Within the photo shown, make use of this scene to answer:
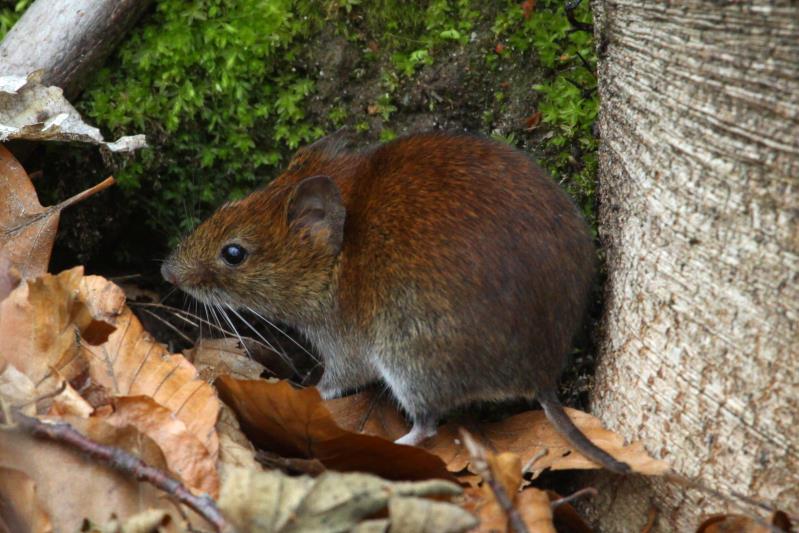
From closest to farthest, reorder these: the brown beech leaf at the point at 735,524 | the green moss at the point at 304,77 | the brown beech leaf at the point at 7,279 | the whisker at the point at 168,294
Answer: the brown beech leaf at the point at 735,524 < the brown beech leaf at the point at 7,279 < the green moss at the point at 304,77 < the whisker at the point at 168,294

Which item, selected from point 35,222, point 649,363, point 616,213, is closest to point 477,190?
point 616,213

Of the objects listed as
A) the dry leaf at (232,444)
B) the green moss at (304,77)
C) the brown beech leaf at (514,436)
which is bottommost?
the brown beech leaf at (514,436)

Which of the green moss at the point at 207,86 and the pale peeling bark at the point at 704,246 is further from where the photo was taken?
the green moss at the point at 207,86

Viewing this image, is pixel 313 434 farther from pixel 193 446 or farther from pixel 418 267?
pixel 418 267

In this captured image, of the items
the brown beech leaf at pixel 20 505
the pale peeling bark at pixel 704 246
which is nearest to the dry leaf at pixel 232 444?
the brown beech leaf at pixel 20 505

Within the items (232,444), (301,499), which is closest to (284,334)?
(232,444)

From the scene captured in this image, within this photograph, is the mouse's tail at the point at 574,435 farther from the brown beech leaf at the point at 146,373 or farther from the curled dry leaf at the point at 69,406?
the curled dry leaf at the point at 69,406
